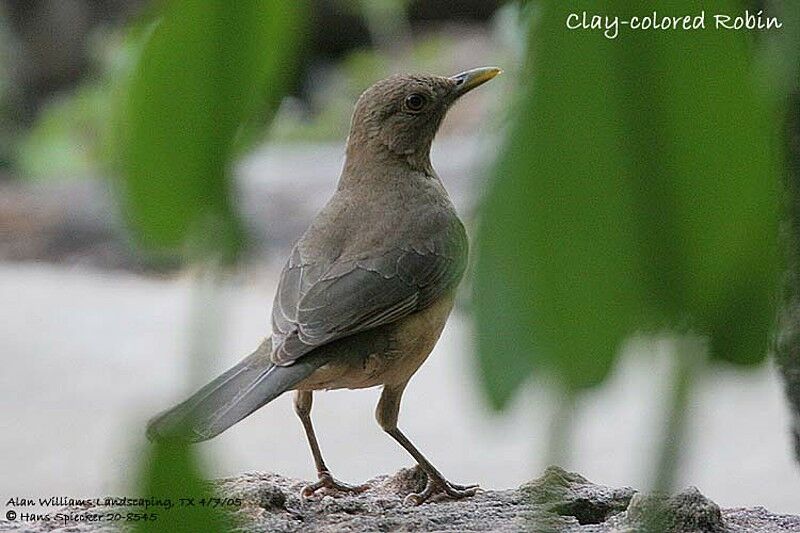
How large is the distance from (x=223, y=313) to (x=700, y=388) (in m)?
0.14

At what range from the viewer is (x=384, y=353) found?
5.19 ft

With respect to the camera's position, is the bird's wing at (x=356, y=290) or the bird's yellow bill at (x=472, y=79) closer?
the bird's wing at (x=356, y=290)

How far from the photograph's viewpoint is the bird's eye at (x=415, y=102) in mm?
1787

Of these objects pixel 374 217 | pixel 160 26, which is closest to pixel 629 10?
pixel 160 26

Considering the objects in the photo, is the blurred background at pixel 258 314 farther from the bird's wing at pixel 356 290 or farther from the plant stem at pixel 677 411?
the bird's wing at pixel 356 290

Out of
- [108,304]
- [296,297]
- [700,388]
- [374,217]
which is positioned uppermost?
[108,304]

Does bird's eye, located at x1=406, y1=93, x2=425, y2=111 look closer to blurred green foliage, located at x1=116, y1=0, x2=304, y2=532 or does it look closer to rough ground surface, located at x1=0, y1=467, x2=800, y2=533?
rough ground surface, located at x1=0, y1=467, x2=800, y2=533

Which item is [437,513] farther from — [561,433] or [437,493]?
[561,433]

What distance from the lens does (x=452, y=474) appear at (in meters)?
2.69

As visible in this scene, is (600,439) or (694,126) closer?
(694,126)

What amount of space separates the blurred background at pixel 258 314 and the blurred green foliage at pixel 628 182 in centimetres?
1

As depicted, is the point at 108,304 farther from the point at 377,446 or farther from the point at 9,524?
the point at 9,524

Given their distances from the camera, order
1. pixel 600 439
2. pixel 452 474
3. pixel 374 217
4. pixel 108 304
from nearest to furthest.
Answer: pixel 374 217 → pixel 452 474 → pixel 600 439 → pixel 108 304

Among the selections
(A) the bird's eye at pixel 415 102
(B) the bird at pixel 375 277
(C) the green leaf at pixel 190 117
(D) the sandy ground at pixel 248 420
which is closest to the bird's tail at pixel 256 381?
(B) the bird at pixel 375 277
